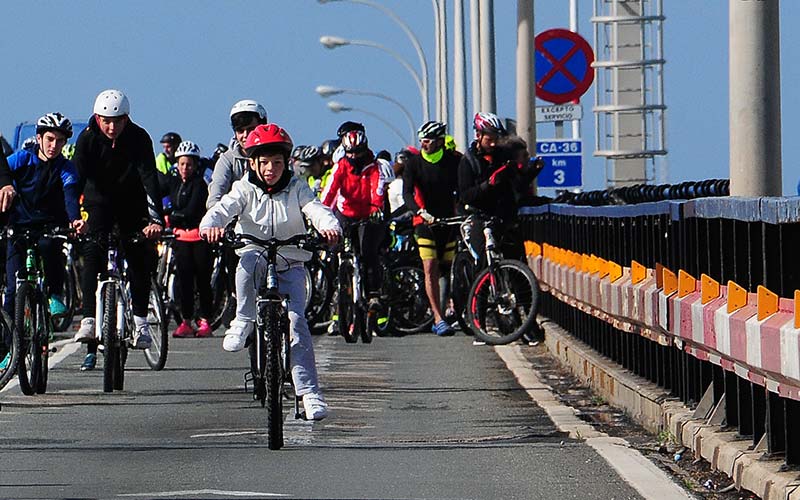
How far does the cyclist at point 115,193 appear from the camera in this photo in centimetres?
1584

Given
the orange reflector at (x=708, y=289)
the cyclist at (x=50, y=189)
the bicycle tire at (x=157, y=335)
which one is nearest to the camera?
the orange reflector at (x=708, y=289)

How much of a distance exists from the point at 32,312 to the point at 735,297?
624 cm

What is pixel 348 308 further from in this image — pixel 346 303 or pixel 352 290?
pixel 352 290

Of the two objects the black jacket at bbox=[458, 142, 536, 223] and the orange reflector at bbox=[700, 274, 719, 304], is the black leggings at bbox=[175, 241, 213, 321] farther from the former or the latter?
the orange reflector at bbox=[700, 274, 719, 304]

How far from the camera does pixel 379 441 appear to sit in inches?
489

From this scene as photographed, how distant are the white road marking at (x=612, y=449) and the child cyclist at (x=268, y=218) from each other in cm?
150

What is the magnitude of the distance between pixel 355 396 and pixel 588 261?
2362 mm

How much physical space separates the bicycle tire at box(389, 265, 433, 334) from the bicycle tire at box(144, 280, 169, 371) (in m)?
4.30

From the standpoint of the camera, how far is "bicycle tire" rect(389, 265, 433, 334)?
22031 millimetres

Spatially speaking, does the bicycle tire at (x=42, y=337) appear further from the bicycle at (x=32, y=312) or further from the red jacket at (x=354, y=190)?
the red jacket at (x=354, y=190)

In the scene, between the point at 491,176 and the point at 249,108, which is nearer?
the point at 249,108

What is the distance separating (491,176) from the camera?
2044 centimetres

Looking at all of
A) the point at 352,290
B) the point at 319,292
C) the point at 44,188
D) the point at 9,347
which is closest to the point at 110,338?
the point at 9,347

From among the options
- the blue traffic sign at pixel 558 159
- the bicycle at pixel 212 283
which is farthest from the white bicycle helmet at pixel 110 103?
the blue traffic sign at pixel 558 159
